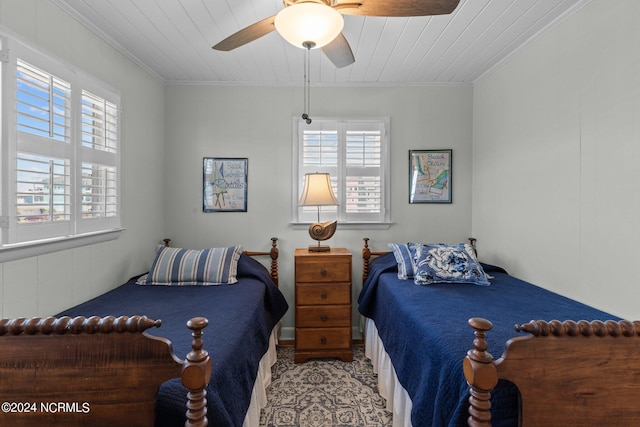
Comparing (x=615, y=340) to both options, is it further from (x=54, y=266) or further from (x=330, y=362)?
(x=54, y=266)

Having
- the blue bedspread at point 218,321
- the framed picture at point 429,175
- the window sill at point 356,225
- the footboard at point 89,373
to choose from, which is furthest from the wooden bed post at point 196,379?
the framed picture at point 429,175

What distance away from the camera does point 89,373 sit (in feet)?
3.15

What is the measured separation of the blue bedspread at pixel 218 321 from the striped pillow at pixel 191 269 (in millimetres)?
82

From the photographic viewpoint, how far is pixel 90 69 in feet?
6.79

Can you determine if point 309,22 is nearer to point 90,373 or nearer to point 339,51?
point 339,51

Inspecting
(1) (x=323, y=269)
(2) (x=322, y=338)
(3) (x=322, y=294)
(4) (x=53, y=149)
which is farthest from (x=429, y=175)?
(4) (x=53, y=149)

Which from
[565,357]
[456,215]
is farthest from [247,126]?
[565,357]

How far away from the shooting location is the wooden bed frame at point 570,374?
39.1 inches

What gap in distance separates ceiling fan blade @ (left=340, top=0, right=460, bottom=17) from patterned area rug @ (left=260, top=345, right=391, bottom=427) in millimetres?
2252

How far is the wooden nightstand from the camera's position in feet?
8.84

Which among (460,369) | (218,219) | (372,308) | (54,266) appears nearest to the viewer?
(460,369)

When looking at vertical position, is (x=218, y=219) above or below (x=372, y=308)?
above

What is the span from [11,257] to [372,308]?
2284 millimetres

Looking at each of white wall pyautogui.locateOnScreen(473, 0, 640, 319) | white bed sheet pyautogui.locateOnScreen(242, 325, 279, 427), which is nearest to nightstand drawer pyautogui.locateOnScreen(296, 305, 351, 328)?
white bed sheet pyautogui.locateOnScreen(242, 325, 279, 427)
